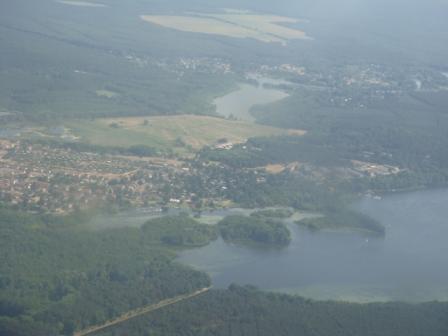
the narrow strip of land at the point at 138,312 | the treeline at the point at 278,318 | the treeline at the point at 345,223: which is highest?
the treeline at the point at 345,223

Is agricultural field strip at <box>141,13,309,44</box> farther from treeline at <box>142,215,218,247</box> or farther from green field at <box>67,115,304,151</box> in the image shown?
treeline at <box>142,215,218,247</box>

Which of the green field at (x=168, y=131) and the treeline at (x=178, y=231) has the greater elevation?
the green field at (x=168, y=131)

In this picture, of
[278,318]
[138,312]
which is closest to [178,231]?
[138,312]

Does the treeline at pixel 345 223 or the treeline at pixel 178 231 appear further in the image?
the treeline at pixel 345 223

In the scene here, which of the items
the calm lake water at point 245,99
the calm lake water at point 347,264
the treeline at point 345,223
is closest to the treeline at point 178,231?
the calm lake water at point 347,264

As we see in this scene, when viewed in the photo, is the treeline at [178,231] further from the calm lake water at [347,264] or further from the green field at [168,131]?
the green field at [168,131]

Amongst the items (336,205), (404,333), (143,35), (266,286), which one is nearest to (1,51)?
(143,35)

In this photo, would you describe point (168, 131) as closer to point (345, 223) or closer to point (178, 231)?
point (345, 223)
